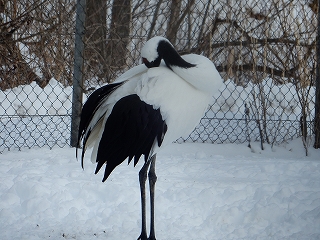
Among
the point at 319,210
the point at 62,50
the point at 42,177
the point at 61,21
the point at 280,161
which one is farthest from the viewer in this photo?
the point at 62,50

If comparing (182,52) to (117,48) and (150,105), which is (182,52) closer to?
(117,48)

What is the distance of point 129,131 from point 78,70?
226 centimetres

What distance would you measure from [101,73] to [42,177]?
247cm

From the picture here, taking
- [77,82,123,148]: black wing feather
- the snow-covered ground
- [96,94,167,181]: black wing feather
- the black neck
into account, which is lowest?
the snow-covered ground

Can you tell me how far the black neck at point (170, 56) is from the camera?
287cm

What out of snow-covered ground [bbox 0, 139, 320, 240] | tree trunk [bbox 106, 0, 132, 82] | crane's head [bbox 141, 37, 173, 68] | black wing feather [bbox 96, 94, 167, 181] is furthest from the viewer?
tree trunk [bbox 106, 0, 132, 82]

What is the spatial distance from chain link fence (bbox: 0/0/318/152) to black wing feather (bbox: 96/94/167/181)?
2091 mm

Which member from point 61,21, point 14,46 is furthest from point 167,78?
point 14,46

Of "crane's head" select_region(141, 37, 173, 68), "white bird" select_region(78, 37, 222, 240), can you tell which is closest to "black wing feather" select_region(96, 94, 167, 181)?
"white bird" select_region(78, 37, 222, 240)

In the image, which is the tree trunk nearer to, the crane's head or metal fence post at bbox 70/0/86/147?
metal fence post at bbox 70/0/86/147

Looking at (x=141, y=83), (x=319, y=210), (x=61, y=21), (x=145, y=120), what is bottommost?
(x=319, y=210)

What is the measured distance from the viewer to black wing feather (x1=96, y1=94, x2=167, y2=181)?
2.78 metres

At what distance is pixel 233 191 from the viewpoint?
3850 mm

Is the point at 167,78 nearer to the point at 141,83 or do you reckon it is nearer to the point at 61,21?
the point at 141,83
